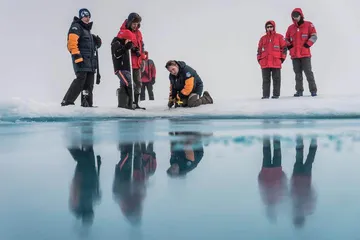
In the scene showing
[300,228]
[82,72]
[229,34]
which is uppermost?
[229,34]

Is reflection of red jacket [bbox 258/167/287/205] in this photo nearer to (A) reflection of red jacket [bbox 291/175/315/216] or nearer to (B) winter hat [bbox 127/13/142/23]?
(A) reflection of red jacket [bbox 291/175/315/216]

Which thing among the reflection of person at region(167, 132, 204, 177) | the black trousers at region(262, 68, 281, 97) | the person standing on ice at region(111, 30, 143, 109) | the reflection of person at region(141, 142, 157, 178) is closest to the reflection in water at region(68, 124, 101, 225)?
the reflection of person at region(141, 142, 157, 178)

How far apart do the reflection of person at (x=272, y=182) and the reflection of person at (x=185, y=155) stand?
343mm

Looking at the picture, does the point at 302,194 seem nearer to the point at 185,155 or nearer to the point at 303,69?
the point at 185,155

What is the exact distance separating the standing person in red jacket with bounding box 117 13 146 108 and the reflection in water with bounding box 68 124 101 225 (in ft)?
15.6

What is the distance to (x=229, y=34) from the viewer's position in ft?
65.0

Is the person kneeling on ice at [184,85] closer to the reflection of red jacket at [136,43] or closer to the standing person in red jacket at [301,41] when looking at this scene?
the reflection of red jacket at [136,43]

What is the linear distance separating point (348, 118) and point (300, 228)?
6.17m

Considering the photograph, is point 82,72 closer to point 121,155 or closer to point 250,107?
point 250,107

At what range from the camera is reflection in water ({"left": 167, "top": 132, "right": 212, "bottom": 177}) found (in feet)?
8.71

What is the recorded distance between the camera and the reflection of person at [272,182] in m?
1.83

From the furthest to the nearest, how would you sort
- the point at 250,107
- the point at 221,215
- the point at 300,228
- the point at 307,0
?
the point at 307,0
the point at 250,107
the point at 221,215
the point at 300,228

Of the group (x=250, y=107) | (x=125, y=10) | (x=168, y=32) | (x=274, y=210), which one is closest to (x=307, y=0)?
(x=168, y=32)

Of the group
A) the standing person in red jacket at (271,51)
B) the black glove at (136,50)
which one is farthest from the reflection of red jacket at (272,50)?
the black glove at (136,50)
